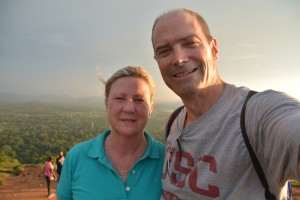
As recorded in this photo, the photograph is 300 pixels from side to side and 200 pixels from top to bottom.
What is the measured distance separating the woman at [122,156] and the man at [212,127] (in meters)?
0.25

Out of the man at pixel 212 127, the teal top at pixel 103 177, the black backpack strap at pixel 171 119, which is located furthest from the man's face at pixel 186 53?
the teal top at pixel 103 177

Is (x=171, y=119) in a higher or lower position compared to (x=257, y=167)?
higher

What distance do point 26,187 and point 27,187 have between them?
0.17 feet

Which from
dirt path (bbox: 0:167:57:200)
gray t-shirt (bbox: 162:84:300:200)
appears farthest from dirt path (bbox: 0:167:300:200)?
gray t-shirt (bbox: 162:84:300:200)

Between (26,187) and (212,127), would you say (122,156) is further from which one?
(26,187)

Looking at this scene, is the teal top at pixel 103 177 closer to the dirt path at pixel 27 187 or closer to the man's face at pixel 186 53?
the man's face at pixel 186 53

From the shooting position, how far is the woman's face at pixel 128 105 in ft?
6.84

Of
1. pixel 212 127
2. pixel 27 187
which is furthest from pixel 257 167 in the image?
pixel 27 187

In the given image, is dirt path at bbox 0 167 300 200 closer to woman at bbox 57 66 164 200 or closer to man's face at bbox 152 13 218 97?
woman at bbox 57 66 164 200

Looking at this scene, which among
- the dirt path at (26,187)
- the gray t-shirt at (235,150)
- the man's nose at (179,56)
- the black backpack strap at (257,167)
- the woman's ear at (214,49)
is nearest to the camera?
the gray t-shirt at (235,150)

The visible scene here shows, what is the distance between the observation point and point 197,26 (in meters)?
1.75

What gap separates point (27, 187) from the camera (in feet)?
39.7

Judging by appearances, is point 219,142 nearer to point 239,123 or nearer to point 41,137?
point 239,123

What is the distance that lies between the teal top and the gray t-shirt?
0.21 metres
